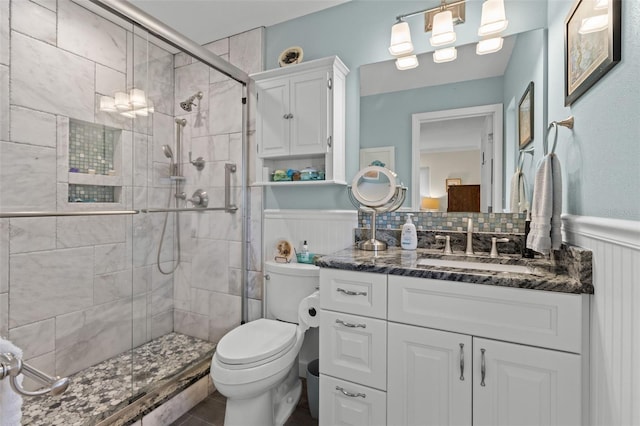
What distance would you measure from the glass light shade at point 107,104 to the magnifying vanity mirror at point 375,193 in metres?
1.50

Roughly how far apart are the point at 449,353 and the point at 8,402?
1.32 m

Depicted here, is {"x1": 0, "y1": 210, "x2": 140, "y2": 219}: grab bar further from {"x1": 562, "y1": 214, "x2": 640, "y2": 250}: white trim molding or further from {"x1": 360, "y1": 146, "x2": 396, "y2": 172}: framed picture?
{"x1": 562, "y1": 214, "x2": 640, "y2": 250}: white trim molding

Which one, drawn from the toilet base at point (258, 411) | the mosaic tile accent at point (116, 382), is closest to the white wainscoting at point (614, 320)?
the toilet base at point (258, 411)

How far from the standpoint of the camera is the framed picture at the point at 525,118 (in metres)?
1.55

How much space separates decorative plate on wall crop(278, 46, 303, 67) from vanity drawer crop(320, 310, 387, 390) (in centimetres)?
163

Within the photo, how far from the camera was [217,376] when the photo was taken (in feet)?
4.72

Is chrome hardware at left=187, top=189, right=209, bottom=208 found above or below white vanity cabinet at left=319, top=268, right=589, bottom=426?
above

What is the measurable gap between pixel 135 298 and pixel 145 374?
466 millimetres

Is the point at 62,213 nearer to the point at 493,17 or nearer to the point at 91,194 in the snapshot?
the point at 91,194

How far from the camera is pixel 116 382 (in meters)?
1.79

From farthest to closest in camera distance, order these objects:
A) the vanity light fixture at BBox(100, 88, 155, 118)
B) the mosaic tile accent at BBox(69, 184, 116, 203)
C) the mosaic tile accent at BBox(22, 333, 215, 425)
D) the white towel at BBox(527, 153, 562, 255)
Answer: the vanity light fixture at BBox(100, 88, 155, 118) < the mosaic tile accent at BBox(69, 184, 116, 203) < the mosaic tile accent at BBox(22, 333, 215, 425) < the white towel at BBox(527, 153, 562, 255)

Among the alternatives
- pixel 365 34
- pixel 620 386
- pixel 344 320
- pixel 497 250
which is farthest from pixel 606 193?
pixel 365 34

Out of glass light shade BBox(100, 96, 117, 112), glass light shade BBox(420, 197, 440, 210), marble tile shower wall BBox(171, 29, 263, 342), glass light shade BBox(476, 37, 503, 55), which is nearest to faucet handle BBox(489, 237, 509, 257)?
glass light shade BBox(420, 197, 440, 210)

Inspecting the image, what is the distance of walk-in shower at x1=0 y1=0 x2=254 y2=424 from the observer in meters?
1.56
